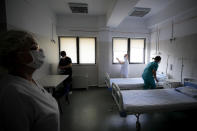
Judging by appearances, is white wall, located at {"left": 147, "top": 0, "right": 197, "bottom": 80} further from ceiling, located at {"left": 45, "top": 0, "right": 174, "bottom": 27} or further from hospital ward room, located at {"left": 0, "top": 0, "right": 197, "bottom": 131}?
ceiling, located at {"left": 45, "top": 0, "right": 174, "bottom": 27}

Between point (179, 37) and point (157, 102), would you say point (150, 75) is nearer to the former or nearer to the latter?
point (157, 102)

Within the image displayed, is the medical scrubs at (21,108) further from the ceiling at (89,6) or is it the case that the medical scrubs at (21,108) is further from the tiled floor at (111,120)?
the ceiling at (89,6)

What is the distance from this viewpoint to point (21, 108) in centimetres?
60

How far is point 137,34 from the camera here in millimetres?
4668

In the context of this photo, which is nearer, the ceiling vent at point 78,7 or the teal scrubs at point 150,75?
the teal scrubs at point 150,75

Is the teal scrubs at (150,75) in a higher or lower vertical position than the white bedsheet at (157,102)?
higher

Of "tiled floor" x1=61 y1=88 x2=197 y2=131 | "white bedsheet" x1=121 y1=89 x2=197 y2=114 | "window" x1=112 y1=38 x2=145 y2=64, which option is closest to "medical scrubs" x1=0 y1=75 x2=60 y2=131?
"white bedsheet" x1=121 y1=89 x2=197 y2=114

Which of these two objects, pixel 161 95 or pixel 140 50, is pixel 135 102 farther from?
pixel 140 50

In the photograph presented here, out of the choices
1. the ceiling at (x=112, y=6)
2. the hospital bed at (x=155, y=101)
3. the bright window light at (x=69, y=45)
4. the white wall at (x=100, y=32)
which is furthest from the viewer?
the bright window light at (x=69, y=45)

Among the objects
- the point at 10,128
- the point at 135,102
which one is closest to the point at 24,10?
the point at 10,128

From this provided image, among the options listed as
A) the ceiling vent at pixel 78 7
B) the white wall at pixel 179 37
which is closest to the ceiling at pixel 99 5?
the ceiling vent at pixel 78 7

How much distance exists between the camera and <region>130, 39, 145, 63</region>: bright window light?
190 inches

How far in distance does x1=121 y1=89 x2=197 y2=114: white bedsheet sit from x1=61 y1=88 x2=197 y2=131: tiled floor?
1.37 feet

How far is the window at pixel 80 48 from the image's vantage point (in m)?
4.57
